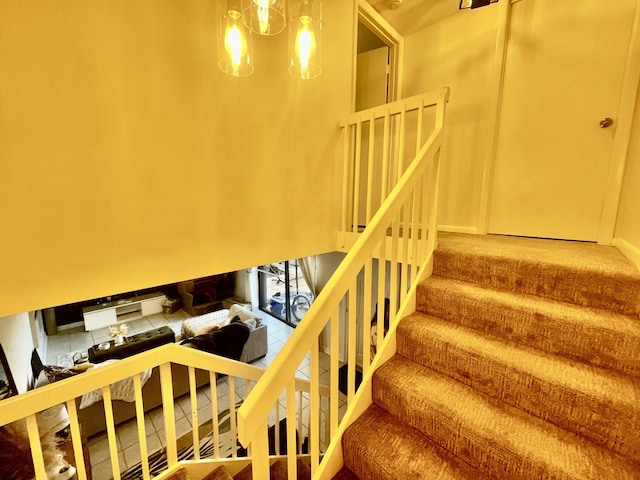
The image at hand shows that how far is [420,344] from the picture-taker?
133 centimetres

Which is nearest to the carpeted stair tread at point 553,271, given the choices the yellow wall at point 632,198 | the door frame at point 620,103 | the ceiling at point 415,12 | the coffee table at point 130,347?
the yellow wall at point 632,198

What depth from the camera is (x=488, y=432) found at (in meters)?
0.97

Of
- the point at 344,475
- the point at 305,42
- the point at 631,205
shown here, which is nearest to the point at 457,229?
the point at 631,205

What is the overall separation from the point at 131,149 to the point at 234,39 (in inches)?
29.8

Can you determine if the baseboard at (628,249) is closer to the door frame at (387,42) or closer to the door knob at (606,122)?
the door knob at (606,122)

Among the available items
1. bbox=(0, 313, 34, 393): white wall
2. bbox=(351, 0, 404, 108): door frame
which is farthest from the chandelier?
bbox=(0, 313, 34, 393): white wall

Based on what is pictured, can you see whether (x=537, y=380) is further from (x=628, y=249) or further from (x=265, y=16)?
(x=265, y=16)

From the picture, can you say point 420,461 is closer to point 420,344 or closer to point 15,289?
point 420,344

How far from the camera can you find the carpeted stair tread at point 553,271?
123 centimetres

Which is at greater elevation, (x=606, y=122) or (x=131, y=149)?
(x=606, y=122)

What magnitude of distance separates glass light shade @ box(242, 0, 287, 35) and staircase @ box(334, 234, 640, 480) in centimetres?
160

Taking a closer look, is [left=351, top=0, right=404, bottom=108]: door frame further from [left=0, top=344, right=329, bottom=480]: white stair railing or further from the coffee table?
the coffee table

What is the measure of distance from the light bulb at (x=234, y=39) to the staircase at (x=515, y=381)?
1.61 meters

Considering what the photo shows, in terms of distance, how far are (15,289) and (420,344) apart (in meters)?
1.80
